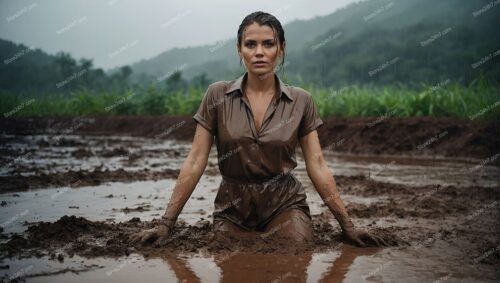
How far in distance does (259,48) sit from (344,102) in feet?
30.5

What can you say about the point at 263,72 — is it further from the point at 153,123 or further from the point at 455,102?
the point at 153,123

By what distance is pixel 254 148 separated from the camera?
256 centimetres

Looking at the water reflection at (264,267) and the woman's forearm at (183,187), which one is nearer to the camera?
→ the water reflection at (264,267)

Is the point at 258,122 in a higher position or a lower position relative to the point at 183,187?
higher

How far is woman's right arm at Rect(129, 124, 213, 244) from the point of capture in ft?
8.27

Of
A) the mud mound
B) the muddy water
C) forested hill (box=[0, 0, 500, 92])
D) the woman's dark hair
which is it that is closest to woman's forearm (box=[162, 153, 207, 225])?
the muddy water

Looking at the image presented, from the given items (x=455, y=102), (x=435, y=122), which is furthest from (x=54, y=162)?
(x=455, y=102)

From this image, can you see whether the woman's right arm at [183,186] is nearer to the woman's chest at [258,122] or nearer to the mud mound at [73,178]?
the woman's chest at [258,122]

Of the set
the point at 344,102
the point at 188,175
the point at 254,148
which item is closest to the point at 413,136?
the point at 344,102

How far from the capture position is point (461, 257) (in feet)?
7.96

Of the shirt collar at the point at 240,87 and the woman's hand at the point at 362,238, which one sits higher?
the shirt collar at the point at 240,87

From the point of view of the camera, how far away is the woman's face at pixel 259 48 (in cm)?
256

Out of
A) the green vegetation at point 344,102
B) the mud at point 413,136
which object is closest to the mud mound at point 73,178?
the mud at point 413,136

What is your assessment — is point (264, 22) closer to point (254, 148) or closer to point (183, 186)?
point (254, 148)
